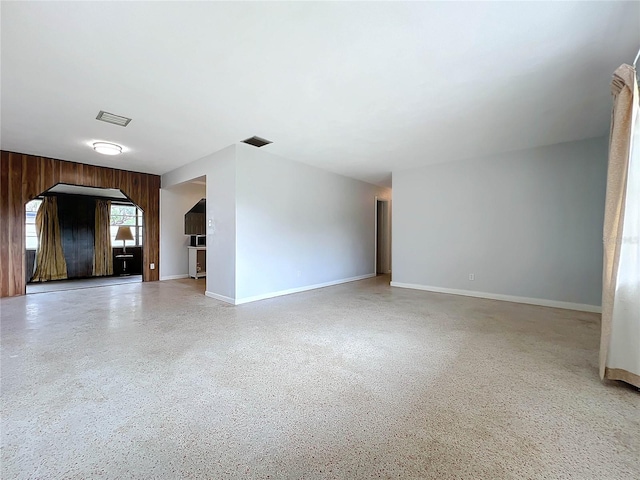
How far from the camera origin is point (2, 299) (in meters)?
4.81

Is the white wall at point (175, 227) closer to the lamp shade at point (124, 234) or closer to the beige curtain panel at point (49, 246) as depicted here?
the lamp shade at point (124, 234)

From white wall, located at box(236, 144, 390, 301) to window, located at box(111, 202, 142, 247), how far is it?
5200 millimetres

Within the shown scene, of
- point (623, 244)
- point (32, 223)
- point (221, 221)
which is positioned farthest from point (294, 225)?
point (32, 223)

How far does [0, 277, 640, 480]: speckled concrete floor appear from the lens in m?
1.32

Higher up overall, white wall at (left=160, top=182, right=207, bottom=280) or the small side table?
white wall at (left=160, top=182, right=207, bottom=280)

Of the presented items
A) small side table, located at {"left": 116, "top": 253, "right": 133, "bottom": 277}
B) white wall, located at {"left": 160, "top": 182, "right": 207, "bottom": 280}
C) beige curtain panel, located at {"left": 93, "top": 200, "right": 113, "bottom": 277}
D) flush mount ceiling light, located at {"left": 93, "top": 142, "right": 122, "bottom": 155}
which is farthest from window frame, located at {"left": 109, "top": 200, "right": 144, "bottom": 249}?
flush mount ceiling light, located at {"left": 93, "top": 142, "right": 122, "bottom": 155}

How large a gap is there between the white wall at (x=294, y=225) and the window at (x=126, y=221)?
5200mm

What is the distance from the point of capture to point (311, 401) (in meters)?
1.81

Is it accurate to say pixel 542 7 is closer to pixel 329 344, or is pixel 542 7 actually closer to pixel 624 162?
pixel 624 162

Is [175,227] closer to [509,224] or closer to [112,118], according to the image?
[112,118]

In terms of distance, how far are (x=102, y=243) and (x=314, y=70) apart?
816 centimetres

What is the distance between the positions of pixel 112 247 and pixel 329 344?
7.97 metres

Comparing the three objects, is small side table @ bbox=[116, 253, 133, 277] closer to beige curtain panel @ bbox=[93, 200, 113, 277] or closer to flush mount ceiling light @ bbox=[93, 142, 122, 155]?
beige curtain panel @ bbox=[93, 200, 113, 277]

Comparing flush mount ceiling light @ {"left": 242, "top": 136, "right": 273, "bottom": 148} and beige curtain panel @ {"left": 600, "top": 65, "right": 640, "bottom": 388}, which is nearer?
beige curtain panel @ {"left": 600, "top": 65, "right": 640, "bottom": 388}
